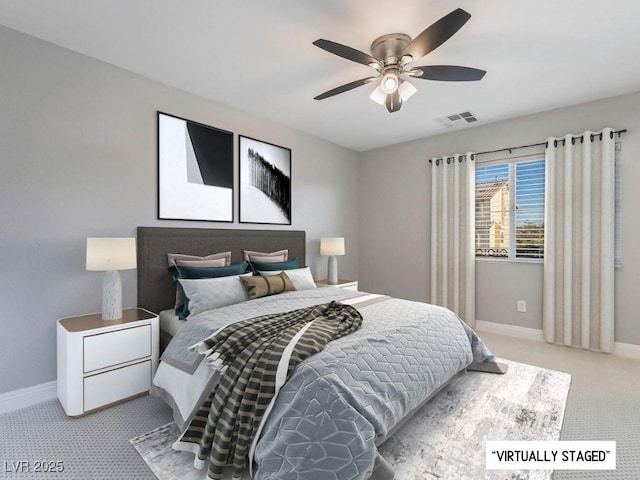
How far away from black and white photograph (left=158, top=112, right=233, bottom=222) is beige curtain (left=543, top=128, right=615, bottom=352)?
11.5ft

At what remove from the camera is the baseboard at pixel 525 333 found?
3.20 metres

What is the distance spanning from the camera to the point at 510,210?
395cm

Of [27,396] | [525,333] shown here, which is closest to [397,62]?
[525,333]

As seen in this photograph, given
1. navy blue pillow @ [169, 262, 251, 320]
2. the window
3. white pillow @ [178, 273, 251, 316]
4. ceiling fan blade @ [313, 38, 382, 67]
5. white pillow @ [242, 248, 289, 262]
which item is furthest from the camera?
the window

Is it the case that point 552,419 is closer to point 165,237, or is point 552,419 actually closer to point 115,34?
point 165,237

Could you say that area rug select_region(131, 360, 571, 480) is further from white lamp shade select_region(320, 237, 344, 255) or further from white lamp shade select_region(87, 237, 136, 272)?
white lamp shade select_region(320, 237, 344, 255)

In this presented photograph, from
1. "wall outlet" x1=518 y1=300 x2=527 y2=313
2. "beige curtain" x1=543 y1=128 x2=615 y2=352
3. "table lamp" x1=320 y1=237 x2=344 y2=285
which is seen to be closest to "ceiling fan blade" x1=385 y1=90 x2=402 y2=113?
"table lamp" x1=320 y1=237 x2=344 y2=285

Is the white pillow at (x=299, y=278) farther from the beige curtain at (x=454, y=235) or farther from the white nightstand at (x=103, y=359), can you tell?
the beige curtain at (x=454, y=235)

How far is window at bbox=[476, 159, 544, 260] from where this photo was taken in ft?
12.4

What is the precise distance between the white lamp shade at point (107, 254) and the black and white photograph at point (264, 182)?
1.45 metres

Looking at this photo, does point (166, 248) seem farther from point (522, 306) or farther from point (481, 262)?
point (522, 306)

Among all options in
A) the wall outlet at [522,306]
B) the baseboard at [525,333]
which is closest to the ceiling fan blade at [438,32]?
the wall outlet at [522,306]

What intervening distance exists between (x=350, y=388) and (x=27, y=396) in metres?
2.34

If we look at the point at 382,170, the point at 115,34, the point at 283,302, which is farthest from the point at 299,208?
the point at 115,34
